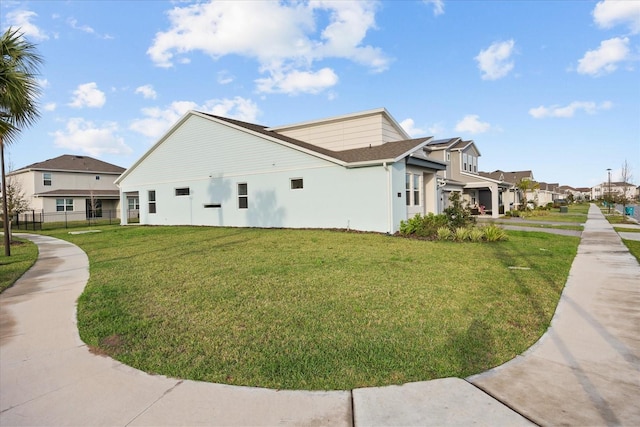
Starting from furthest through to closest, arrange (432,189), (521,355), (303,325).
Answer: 1. (432,189)
2. (303,325)
3. (521,355)

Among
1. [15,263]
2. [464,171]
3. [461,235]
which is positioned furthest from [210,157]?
[464,171]

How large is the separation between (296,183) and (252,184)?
9.00 ft

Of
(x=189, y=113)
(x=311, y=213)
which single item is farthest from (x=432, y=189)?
(x=189, y=113)

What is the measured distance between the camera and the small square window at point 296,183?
17.3 m

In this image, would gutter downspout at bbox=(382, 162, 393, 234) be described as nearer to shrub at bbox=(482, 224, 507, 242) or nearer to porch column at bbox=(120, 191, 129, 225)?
shrub at bbox=(482, 224, 507, 242)

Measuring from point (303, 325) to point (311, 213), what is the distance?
485 inches

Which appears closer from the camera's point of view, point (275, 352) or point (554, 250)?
point (275, 352)

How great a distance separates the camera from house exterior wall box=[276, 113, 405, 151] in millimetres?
18766

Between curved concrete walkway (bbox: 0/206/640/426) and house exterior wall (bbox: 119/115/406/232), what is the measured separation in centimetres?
1101

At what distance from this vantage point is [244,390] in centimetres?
318

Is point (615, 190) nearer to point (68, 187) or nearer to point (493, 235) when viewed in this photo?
point (493, 235)

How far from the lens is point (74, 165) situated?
38125 mm

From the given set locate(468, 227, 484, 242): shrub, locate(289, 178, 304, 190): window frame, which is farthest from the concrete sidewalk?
locate(289, 178, 304, 190): window frame

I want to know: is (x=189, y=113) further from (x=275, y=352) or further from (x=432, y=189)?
(x=275, y=352)
